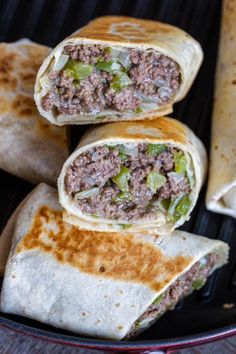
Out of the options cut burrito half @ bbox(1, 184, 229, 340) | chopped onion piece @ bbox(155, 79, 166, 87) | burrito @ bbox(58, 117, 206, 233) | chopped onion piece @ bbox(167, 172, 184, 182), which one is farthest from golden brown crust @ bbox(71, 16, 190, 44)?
cut burrito half @ bbox(1, 184, 229, 340)

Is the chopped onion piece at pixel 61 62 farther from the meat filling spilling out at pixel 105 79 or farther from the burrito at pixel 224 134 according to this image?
the burrito at pixel 224 134

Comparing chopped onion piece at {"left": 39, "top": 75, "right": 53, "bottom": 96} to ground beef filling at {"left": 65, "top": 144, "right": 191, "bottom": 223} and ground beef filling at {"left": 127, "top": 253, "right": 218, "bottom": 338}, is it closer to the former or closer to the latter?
ground beef filling at {"left": 65, "top": 144, "right": 191, "bottom": 223}

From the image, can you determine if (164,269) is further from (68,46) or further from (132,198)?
(68,46)

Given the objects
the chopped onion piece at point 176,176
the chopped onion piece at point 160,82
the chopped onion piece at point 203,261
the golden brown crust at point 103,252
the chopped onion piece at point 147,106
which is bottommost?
the chopped onion piece at point 203,261

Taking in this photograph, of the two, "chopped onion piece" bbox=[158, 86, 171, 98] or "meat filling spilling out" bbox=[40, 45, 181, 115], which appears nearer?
"meat filling spilling out" bbox=[40, 45, 181, 115]

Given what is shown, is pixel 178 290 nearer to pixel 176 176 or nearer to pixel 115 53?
pixel 176 176

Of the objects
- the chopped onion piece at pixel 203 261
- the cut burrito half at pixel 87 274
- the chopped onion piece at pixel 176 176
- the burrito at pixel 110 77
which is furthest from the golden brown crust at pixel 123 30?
the chopped onion piece at pixel 203 261
